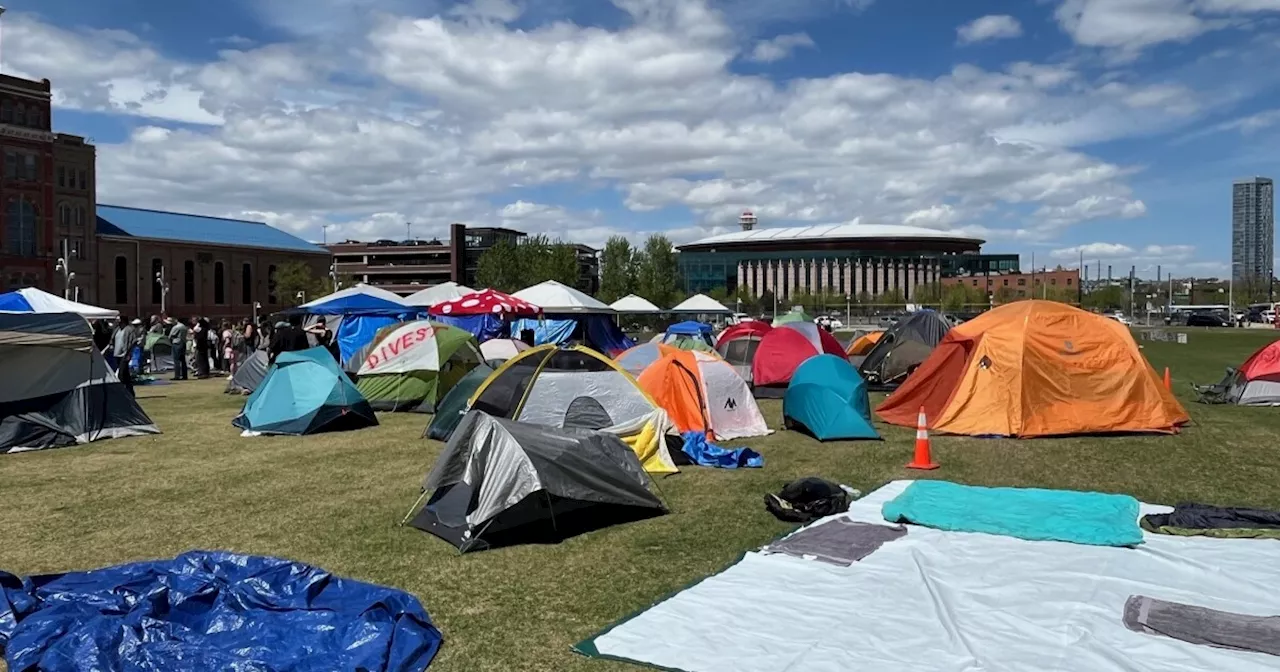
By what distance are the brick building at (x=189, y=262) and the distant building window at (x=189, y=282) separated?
0.03m

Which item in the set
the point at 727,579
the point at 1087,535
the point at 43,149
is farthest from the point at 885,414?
the point at 43,149

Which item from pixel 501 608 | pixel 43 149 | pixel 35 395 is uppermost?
pixel 43 149

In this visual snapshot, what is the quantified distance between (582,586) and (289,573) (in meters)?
2.03

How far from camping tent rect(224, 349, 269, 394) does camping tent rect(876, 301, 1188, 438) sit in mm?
14676

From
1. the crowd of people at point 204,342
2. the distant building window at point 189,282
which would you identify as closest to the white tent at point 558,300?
the crowd of people at point 204,342

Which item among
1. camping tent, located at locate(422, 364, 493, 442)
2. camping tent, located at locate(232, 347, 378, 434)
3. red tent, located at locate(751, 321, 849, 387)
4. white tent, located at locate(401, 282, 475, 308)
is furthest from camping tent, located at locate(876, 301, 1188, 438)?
white tent, located at locate(401, 282, 475, 308)

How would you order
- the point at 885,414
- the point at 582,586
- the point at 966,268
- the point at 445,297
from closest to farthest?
1. the point at 582,586
2. the point at 885,414
3. the point at 445,297
4. the point at 966,268

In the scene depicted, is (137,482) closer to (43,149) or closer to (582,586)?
(582,586)

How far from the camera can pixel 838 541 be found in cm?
748

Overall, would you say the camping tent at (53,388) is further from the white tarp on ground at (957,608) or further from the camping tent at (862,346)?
the camping tent at (862,346)

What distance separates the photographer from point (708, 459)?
11.2 meters

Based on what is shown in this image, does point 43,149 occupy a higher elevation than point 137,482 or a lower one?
higher

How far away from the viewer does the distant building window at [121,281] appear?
74438 millimetres

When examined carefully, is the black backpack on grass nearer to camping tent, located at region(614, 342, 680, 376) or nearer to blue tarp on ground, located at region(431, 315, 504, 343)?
camping tent, located at region(614, 342, 680, 376)
